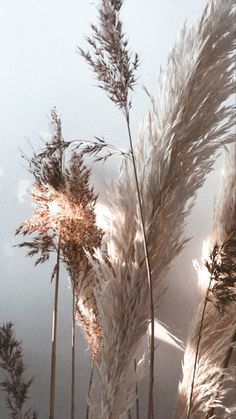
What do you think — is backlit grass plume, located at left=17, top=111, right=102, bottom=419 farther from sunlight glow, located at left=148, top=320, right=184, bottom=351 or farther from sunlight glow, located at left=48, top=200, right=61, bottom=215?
sunlight glow, located at left=148, top=320, right=184, bottom=351

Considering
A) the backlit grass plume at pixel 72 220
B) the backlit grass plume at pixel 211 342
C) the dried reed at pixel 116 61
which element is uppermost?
the dried reed at pixel 116 61

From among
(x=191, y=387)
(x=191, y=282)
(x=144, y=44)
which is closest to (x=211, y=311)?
(x=191, y=387)

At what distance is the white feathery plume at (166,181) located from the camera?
3.46 ft

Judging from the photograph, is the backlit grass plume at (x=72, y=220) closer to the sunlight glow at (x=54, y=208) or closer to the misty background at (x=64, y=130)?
the sunlight glow at (x=54, y=208)

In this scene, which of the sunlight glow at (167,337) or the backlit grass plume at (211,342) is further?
the sunlight glow at (167,337)

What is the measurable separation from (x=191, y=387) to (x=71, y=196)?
1.83 feet

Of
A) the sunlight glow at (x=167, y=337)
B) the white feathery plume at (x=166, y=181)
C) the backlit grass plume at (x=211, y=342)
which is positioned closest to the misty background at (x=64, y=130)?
the sunlight glow at (x=167, y=337)

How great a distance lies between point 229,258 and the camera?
3.57 feet

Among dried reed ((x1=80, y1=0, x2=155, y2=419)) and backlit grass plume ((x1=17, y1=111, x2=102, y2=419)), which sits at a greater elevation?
dried reed ((x1=80, y1=0, x2=155, y2=419))

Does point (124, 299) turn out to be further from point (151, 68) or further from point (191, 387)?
point (151, 68)

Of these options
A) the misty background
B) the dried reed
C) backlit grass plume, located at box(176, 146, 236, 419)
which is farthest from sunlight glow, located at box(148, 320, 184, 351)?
the dried reed

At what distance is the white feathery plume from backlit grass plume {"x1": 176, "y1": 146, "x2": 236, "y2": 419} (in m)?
0.18

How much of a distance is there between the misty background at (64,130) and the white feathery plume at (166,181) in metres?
0.47

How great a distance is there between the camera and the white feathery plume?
1.06 metres
